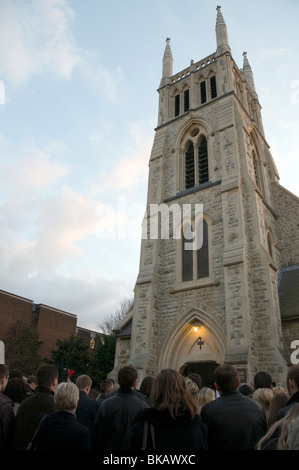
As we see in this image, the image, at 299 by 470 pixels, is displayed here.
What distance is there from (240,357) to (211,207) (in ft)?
22.4

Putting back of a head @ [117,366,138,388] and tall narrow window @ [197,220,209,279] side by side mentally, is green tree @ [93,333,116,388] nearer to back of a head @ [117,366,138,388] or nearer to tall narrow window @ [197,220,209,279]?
tall narrow window @ [197,220,209,279]

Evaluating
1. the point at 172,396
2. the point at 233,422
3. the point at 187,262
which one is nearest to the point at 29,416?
the point at 172,396

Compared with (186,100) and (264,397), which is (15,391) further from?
(186,100)

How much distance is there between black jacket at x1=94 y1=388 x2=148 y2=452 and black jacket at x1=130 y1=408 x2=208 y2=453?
44.3 inches

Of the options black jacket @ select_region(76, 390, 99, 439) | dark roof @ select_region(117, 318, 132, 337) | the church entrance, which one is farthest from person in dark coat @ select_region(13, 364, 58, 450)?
dark roof @ select_region(117, 318, 132, 337)

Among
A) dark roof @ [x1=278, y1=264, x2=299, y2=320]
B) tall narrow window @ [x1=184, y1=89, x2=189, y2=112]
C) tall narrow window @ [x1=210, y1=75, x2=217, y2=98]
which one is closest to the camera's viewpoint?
dark roof @ [x1=278, y1=264, x2=299, y2=320]

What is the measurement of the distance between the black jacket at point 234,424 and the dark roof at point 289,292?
10.2m

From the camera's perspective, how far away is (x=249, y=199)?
574 inches

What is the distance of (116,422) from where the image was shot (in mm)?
3559

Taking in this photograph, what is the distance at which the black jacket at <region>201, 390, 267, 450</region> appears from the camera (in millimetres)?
3072

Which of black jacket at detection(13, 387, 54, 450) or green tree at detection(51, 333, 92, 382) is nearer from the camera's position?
black jacket at detection(13, 387, 54, 450)
